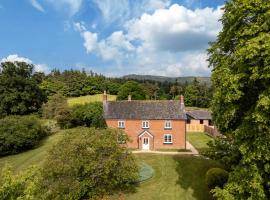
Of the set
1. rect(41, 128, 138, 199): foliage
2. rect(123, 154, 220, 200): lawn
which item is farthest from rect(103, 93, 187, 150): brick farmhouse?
rect(41, 128, 138, 199): foliage

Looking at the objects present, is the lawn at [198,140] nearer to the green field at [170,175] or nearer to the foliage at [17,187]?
the green field at [170,175]

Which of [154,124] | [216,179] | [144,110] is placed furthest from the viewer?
[144,110]

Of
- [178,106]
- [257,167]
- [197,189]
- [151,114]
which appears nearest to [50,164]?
[197,189]

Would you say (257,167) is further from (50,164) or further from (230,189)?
(50,164)

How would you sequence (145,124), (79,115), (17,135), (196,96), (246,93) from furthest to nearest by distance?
(196,96), (79,115), (145,124), (17,135), (246,93)

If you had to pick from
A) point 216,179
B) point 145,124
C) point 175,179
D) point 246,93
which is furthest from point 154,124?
point 246,93

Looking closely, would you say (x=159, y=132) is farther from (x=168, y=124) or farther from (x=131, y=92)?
(x=131, y=92)

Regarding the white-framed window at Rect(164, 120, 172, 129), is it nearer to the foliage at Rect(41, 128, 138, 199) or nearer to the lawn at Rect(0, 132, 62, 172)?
the foliage at Rect(41, 128, 138, 199)
